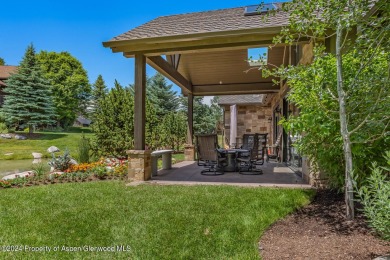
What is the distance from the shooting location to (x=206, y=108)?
74.4 feet

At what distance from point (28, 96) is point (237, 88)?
19.7 m

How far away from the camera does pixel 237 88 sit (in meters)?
10.4

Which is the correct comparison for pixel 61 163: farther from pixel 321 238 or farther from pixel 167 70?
pixel 321 238

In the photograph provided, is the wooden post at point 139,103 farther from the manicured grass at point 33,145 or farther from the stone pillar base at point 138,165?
the manicured grass at point 33,145

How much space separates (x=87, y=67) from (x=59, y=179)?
3285 cm

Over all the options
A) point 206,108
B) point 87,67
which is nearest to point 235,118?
point 206,108

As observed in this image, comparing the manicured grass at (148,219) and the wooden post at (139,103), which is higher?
the wooden post at (139,103)

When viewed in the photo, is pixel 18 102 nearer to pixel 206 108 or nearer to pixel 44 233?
pixel 206 108

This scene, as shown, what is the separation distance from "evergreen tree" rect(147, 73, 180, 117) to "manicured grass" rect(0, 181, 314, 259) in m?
16.0

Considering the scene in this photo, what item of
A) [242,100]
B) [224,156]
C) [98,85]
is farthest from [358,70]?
[98,85]

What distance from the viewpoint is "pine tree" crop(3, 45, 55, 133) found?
21.7m

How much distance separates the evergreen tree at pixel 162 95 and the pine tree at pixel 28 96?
31.0 feet

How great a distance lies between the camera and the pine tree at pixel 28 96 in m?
21.7

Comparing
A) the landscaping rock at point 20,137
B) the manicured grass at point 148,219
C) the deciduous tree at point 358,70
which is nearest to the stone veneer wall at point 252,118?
the manicured grass at point 148,219
